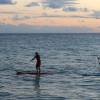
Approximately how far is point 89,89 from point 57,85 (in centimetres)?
322

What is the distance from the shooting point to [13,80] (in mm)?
Result: 38625

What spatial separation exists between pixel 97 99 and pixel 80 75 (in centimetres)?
1361

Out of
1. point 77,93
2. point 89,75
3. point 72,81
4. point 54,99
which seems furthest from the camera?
point 89,75

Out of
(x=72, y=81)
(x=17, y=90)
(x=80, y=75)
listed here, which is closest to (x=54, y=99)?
(x=17, y=90)

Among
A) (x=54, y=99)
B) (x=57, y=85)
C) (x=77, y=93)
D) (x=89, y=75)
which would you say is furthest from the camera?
(x=89, y=75)

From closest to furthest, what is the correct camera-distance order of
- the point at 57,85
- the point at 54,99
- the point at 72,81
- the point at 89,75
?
the point at 54,99 → the point at 57,85 → the point at 72,81 → the point at 89,75

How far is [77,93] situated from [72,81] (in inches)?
268

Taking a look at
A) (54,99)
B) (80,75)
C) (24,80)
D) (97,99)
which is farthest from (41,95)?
(80,75)

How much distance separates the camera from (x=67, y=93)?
31.5 metres

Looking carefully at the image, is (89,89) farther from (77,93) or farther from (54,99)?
(54,99)

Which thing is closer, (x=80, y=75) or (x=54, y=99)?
(x=54, y=99)

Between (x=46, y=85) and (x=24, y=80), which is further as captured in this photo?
(x=24, y=80)

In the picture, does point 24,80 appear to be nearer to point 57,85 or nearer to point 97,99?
point 57,85

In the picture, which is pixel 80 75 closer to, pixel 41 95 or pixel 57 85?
pixel 57 85
